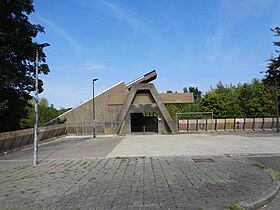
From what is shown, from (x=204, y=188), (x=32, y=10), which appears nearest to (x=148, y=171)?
(x=204, y=188)

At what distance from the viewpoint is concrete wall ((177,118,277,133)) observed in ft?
112

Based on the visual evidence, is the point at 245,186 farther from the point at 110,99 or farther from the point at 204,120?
the point at 110,99

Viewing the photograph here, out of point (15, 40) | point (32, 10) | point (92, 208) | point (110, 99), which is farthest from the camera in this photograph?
point (110, 99)

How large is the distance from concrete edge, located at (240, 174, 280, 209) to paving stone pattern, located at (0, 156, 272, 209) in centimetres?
18

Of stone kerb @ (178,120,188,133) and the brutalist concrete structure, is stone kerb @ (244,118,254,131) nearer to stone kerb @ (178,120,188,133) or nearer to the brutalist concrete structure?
stone kerb @ (178,120,188,133)

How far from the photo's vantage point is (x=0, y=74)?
16.4 metres

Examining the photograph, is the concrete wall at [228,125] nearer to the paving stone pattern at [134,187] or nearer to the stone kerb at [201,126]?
the stone kerb at [201,126]

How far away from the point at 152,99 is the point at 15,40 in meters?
20.7

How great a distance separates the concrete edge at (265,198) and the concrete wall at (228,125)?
27.4 meters

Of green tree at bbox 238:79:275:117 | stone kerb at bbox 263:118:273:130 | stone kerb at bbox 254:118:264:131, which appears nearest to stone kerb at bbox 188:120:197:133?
stone kerb at bbox 254:118:264:131

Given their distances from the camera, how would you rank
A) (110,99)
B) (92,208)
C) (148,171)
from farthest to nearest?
(110,99)
(148,171)
(92,208)

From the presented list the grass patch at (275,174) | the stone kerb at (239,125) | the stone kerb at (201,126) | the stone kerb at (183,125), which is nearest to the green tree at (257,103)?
the stone kerb at (239,125)

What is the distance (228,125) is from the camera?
34625mm

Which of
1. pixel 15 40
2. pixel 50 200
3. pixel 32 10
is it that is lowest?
pixel 50 200
